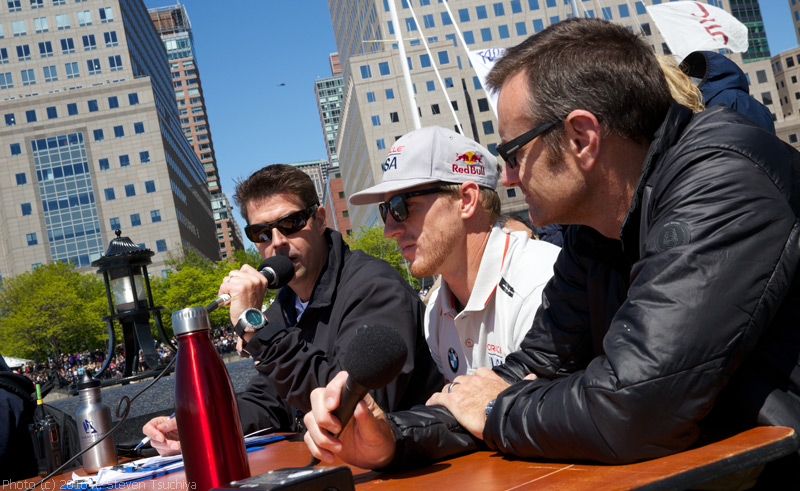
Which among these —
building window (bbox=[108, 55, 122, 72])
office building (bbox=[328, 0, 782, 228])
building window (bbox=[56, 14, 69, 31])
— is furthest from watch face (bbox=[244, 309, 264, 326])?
building window (bbox=[56, 14, 69, 31])

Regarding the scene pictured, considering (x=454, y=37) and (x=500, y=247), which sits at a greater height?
(x=454, y=37)

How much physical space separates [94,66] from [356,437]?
301 feet

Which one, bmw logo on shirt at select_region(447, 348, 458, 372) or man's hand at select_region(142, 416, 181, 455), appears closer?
man's hand at select_region(142, 416, 181, 455)

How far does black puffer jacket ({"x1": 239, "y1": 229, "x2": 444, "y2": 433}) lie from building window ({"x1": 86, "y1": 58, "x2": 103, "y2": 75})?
292 ft

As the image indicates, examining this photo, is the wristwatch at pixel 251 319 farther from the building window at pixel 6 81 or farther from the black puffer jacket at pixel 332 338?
the building window at pixel 6 81

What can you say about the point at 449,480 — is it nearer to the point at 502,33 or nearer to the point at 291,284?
the point at 291,284

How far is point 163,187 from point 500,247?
80313 millimetres

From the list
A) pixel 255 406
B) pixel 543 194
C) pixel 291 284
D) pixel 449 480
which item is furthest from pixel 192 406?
pixel 291 284

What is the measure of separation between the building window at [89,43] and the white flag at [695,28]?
83.8m

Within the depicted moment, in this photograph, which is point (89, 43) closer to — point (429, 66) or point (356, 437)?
point (429, 66)

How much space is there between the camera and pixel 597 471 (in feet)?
4.77

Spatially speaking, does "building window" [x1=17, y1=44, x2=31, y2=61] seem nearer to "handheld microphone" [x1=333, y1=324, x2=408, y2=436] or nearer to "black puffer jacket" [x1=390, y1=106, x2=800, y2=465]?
"handheld microphone" [x1=333, y1=324, x2=408, y2=436]

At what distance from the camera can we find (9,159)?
254ft

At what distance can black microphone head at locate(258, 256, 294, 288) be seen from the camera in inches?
124
